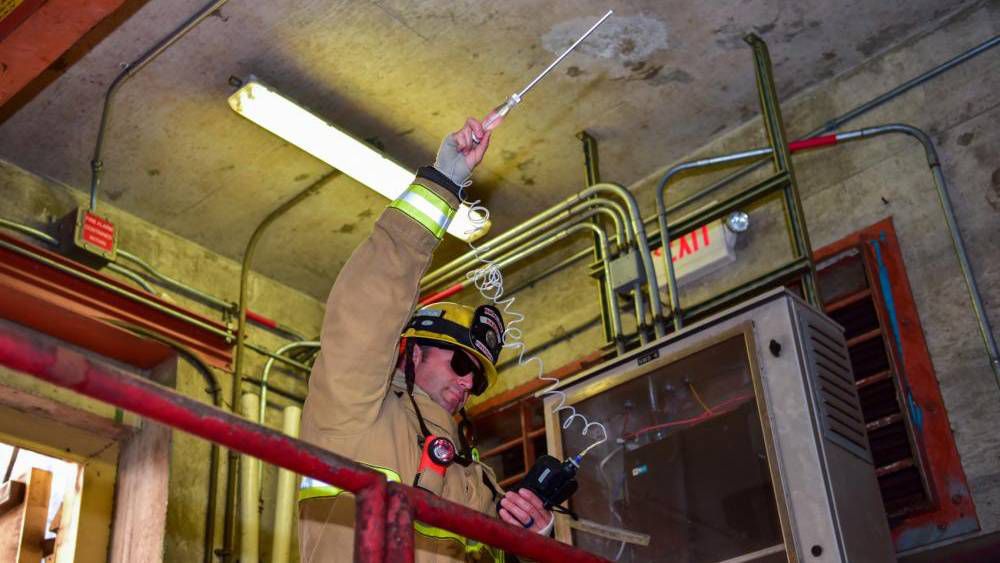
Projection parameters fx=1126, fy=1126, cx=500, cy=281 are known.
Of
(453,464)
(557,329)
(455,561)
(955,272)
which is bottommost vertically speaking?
(455,561)

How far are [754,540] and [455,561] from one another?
1.36m

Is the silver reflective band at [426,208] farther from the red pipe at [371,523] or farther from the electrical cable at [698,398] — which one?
the electrical cable at [698,398]

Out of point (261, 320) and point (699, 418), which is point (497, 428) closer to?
point (261, 320)

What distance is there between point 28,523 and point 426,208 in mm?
3432

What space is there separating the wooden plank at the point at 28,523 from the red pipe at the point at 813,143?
4170mm

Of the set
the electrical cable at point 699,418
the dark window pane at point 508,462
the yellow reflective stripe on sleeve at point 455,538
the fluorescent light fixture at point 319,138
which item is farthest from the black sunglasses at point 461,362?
the dark window pane at point 508,462

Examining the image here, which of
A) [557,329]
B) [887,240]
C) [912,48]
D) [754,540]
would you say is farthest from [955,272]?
[557,329]

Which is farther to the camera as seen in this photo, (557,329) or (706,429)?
(557,329)

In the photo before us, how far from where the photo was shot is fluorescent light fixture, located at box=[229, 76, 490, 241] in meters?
5.43

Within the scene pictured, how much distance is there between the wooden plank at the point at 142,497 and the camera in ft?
18.3

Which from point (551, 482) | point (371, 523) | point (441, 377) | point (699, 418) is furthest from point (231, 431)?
point (699, 418)

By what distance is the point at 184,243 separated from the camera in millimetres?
6711

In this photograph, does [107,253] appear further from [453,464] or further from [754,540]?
[754,540]

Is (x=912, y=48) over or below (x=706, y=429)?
over
